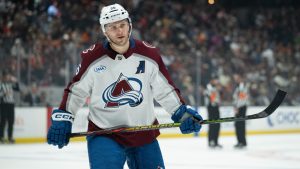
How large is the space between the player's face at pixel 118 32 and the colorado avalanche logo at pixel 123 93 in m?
0.21

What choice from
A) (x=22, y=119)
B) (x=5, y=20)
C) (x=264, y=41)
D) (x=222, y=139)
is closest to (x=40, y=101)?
(x=22, y=119)

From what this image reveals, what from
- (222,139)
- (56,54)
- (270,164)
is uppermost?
(56,54)

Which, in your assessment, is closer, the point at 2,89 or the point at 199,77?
the point at 2,89

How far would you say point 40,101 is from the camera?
13008 millimetres

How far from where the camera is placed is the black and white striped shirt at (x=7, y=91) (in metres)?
12.5

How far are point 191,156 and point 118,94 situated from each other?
256 inches

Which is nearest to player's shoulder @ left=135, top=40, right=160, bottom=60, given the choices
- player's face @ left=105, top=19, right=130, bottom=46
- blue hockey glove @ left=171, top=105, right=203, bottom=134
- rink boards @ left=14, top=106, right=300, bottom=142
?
player's face @ left=105, top=19, right=130, bottom=46

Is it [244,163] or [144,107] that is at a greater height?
[144,107]

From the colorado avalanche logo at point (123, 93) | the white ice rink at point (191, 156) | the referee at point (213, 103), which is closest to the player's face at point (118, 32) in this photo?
the colorado avalanche logo at point (123, 93)

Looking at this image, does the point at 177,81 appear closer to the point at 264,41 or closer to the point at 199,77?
the point at 199,77

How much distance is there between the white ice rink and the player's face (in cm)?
464

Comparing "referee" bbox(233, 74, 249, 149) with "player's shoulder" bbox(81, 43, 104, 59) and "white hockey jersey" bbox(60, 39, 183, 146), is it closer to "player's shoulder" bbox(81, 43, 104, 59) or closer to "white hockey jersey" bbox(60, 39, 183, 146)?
"white hockey jersey" bbox(60, 39, 183, 146)

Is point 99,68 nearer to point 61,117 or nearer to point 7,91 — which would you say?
point 61,117

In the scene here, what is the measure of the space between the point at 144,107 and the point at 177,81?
990 cm
